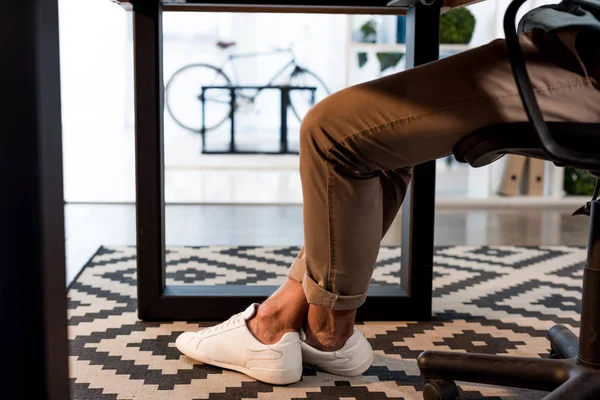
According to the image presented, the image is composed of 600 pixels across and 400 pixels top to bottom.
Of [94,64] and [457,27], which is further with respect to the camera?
[94,64]

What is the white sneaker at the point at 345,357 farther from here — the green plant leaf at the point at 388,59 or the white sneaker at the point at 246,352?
the green plant leaf at the point at 388,59

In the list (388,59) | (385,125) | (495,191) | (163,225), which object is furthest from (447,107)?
(388,59)

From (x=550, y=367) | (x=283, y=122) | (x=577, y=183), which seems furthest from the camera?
(x=283, y=122)

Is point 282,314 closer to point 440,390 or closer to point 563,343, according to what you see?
point 440,390

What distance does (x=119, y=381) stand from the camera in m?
1.13

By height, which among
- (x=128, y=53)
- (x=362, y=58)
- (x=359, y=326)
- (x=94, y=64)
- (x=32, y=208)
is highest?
(x=128, y=53)

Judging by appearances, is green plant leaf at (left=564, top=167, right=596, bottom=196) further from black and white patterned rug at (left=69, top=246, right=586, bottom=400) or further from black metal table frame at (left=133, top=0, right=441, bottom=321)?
black metal table frame at (left=133, top=0, right=441, bottom=321)

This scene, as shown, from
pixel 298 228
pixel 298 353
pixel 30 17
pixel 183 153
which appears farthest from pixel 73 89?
pixel 30 17

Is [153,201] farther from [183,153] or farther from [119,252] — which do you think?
[183,153]

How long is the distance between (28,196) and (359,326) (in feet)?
3.17

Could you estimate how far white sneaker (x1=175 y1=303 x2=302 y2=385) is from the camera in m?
1.12

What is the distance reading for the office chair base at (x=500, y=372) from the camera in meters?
0.94

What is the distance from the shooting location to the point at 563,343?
3.70 feet

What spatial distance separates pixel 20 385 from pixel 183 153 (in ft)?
14.1
